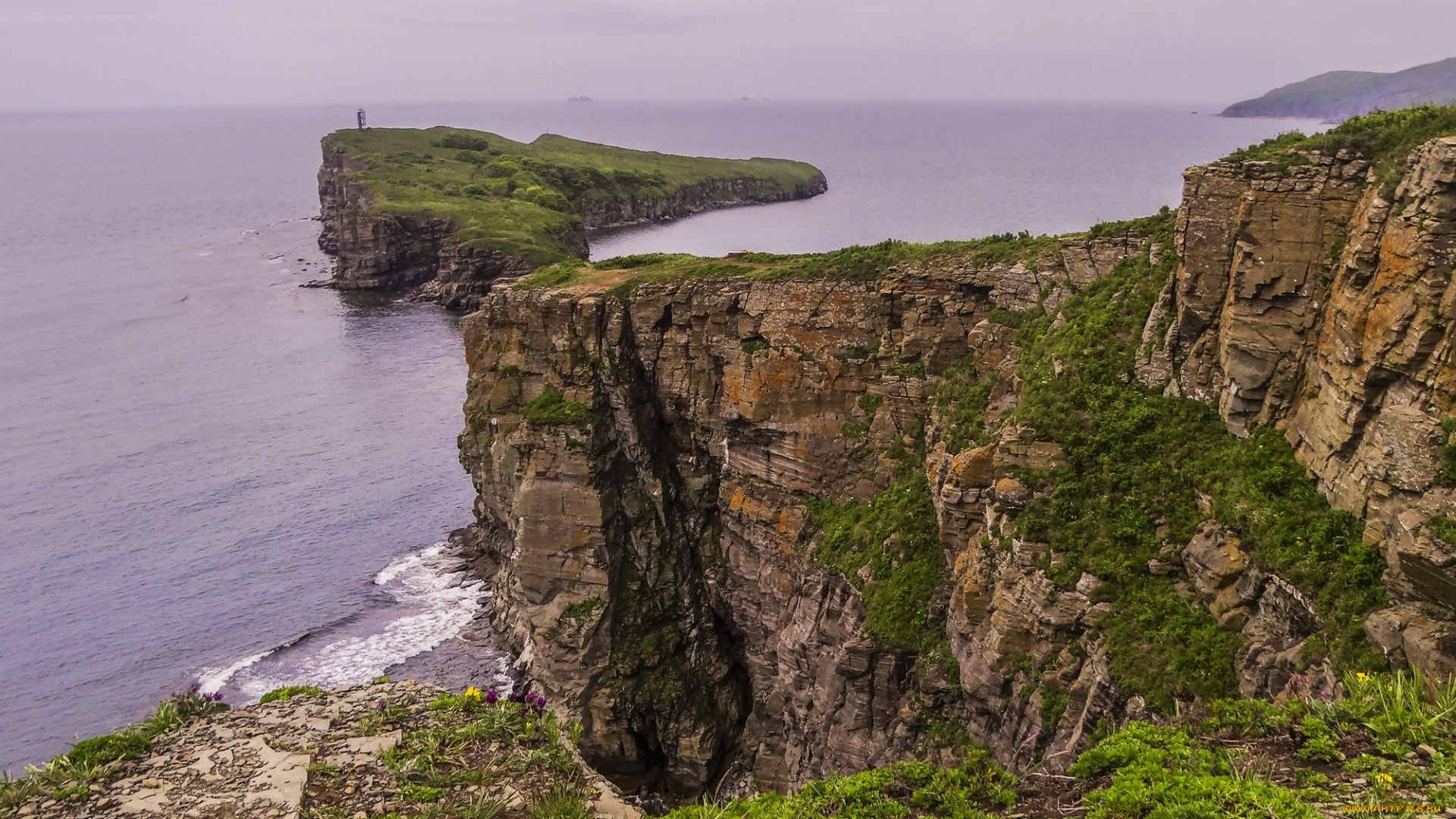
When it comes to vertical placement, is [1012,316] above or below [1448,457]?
above

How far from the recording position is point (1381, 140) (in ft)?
78.5

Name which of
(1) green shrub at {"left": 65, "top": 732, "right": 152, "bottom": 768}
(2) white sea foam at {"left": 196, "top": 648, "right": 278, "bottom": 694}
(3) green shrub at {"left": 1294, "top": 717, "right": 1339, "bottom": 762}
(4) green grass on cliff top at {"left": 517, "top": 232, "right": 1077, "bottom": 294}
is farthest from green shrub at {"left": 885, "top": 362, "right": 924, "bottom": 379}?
(2) white sea foam at {"left": 196, "top": 648, "right": 278, "bottom": 694}

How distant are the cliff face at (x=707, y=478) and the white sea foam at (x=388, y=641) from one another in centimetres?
1202

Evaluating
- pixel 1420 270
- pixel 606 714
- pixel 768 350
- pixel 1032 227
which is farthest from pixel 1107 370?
pixel 1032 227

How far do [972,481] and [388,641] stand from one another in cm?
4268

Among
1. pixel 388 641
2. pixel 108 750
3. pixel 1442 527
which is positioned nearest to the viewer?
pixel 1442 527

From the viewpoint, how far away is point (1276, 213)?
24.9 metres

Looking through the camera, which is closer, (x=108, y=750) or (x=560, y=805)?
(x=560, y=805)

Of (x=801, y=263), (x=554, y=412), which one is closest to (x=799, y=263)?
(x=801, y=263)

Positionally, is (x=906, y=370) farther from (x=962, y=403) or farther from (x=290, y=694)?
(x=290, y=694)

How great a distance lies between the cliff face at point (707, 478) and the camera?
4000cm

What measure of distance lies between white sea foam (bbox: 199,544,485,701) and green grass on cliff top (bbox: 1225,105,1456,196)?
51.4 m

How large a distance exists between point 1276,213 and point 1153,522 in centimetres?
907

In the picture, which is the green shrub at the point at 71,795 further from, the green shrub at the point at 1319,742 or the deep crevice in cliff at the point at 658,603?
the green shrub at the point at 1319,742
